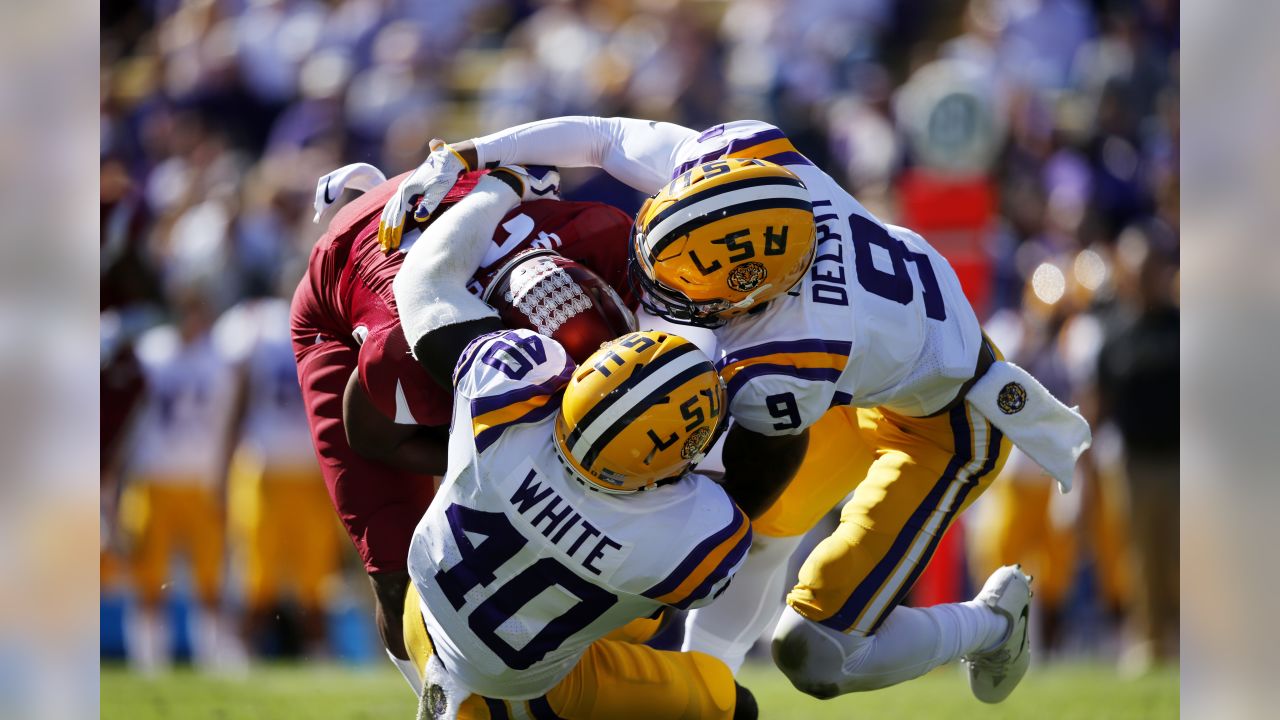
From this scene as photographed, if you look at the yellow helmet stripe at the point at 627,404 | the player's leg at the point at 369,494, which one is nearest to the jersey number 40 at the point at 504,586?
the yellow helmet stripe at the point at 627,404

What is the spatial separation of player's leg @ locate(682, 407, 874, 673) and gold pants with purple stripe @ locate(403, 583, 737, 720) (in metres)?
0.45

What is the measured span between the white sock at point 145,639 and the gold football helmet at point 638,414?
4373 millimetres

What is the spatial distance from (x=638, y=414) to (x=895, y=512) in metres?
1.00

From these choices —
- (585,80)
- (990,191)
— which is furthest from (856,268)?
(585,80)

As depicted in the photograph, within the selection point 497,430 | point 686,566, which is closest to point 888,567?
point 686,566

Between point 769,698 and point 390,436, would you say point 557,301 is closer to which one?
point 390,436

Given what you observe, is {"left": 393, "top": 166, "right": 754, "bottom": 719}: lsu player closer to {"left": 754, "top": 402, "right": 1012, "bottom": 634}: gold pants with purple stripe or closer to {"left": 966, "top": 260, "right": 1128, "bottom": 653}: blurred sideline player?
{"left": 754, "top": 402, "right": 1012, "bottom": 634}: gold pants with purple stripe

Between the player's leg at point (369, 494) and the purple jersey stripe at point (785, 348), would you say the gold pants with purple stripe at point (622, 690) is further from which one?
the purple jersey stripe at point (785, 348)

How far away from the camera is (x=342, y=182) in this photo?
4.05 m

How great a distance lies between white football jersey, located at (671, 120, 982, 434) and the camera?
3182 millimetres

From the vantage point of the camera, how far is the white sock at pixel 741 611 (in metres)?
4.00

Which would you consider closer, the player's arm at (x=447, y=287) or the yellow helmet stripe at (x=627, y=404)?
the yellow helmet stripe at (x=627, y=404)

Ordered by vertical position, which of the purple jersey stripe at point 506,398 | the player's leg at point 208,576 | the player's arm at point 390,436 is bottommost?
the player's leg at point 208,576
